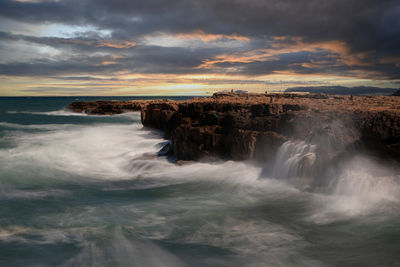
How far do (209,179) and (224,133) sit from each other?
260cm

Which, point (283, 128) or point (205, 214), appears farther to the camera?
point (283, 128)

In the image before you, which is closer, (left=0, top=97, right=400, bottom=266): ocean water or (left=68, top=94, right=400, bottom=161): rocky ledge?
(left=0, top=97, right=400, bottom=266): ocean water

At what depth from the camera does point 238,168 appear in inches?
477

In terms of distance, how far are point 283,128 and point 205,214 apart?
5.27 meters

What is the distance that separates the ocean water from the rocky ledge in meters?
0.49

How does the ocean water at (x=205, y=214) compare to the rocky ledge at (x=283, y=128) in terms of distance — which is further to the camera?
the rocky ledge at (x=283, y=128)

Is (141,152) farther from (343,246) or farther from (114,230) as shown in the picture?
(343,246)

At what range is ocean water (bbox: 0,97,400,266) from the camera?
6.06 m

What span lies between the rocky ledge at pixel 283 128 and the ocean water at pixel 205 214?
19.3 inches

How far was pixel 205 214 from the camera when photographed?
8.32m

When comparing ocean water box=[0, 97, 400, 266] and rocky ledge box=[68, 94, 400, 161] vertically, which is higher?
rocky ledge box=[68, 94, 400, 161]

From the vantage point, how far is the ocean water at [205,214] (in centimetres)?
606

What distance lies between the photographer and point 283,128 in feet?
38.5

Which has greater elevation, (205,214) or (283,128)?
(283,128)
